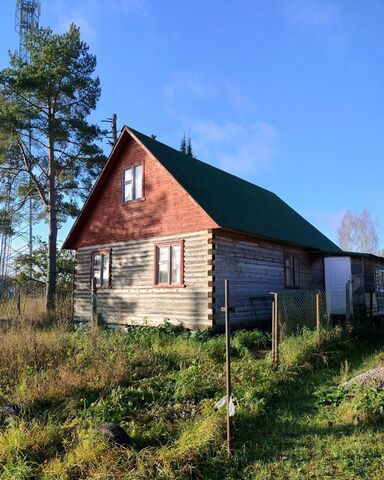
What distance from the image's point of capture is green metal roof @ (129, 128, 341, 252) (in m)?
14.9

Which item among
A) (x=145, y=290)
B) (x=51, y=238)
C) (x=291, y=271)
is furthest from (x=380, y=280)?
(x=51, y=238)

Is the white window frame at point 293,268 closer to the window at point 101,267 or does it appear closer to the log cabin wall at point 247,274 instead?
the log cabin wall at point 247,274

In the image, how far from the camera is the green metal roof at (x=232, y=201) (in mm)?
14875

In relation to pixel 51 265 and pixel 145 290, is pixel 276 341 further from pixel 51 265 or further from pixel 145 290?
pixel 51 265

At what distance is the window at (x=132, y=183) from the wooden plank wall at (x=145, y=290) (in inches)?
74.0

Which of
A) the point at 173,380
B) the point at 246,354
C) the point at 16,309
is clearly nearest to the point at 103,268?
the point at 16,309

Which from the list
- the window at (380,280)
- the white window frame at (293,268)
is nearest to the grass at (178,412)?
the white window frame at (293,268)

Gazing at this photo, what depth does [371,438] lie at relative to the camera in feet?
18.8

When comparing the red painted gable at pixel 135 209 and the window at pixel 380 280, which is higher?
the red painted gable at pixel 135 209

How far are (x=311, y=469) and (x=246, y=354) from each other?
222 inches

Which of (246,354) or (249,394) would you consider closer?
(249,394)

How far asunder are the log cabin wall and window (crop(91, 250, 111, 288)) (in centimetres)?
552

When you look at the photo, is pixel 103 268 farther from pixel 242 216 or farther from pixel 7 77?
pixel 7 77

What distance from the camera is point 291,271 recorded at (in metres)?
18.3
